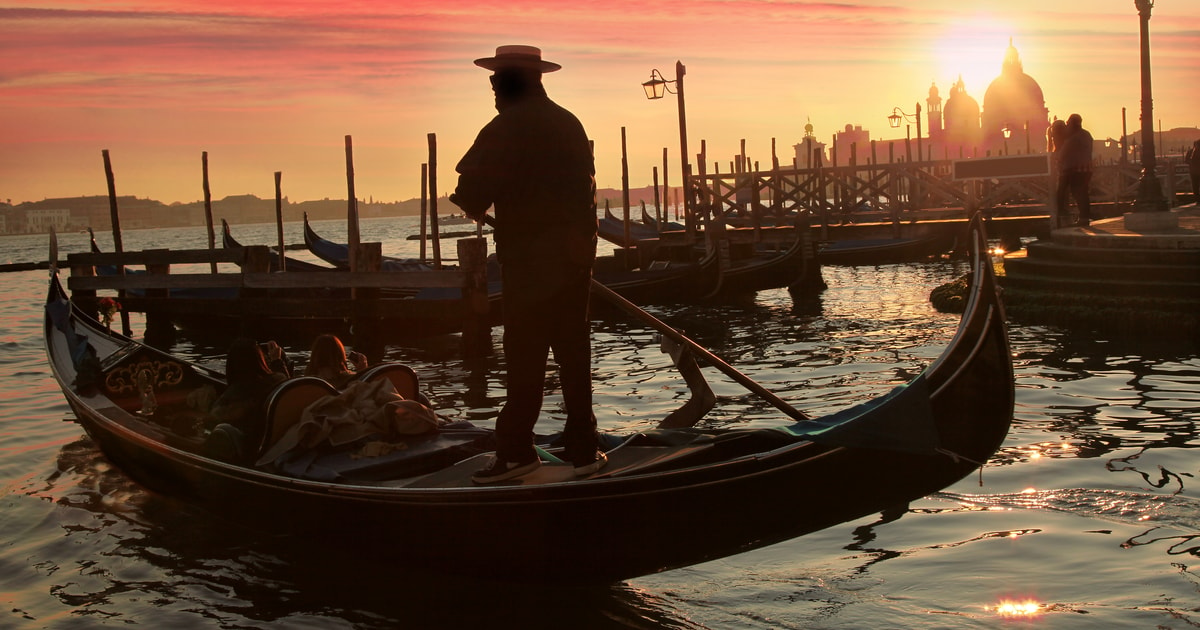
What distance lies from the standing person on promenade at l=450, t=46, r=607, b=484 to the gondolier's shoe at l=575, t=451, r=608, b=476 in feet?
0.04

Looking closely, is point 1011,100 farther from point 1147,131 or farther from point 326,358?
point 326,358

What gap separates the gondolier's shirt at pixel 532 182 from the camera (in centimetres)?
372

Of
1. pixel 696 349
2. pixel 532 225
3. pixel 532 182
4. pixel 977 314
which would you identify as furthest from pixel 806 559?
pixel 532 182

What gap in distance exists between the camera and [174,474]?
575 centimetres

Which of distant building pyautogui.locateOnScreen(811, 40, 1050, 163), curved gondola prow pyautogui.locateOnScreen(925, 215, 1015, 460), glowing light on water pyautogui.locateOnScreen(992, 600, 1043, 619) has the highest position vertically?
distant building pyautogui.locateOnScreen(811, 40, 1050, 163)

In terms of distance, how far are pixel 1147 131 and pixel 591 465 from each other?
8470 millimetres

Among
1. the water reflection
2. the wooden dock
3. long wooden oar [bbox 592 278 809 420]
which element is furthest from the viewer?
the wooden dock

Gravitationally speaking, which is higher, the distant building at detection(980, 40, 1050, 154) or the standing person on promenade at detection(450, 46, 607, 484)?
the distant building at detection(980, 40, 1050, 154)

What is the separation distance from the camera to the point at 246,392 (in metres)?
5.39

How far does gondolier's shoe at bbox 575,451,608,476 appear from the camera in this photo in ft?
13.4

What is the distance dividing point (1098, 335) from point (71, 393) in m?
8.45

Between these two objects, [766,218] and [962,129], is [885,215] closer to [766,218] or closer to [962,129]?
[766,218]

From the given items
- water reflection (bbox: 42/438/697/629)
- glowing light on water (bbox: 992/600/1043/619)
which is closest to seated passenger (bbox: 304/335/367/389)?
water reflection (bbox: 42/438/697/629)

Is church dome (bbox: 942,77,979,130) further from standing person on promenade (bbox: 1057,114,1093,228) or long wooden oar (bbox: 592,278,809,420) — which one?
long wooden oar (bbox: 592,278,809,420)
